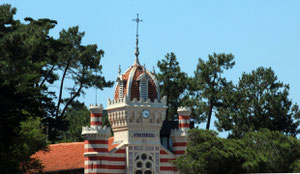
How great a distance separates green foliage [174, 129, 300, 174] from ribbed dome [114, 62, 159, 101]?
208 inches

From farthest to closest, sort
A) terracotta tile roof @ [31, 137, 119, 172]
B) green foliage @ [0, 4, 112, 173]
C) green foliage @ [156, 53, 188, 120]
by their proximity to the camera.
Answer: green foliage @ [156, 53, 188, 120] < terracotta tile roof @ [31, 137, 119, 172] < green foliage @ [0, 4, 112, 173]

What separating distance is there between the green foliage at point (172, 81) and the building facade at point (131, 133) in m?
20.9

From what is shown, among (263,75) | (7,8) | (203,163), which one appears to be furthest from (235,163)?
(7,8)

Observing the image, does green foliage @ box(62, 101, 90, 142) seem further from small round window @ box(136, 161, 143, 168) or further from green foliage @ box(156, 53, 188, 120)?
small round window @ box(136, 161, 143, 168)

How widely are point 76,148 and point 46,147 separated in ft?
22.1

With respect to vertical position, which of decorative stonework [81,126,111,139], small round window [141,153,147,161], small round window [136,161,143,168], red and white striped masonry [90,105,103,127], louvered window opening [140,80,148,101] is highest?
louvered window opening [140,80,148,101]

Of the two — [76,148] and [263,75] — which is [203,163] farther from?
[263,75]

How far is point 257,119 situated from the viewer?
97375 millimetres

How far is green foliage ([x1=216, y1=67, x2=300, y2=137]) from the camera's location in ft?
318

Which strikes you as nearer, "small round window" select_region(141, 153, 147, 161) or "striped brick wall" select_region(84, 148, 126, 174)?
"striped brick wall" select_region(84, 148, 126, 174)

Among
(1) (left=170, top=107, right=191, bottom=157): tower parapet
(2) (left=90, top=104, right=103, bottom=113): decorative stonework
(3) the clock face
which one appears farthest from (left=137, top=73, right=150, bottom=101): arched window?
(2) (left=90, top=104, right=103, bottom=113): decorative stonework

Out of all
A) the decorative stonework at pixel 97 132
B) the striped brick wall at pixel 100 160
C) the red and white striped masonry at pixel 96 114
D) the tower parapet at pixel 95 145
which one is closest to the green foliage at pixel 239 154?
the striped brick wall at pixel 100 160

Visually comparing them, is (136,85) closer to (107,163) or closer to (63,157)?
(107,163)

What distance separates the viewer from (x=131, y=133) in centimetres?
7875
